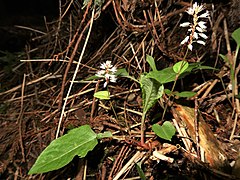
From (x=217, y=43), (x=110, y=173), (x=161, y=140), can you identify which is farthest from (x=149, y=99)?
(x=217, y=43)

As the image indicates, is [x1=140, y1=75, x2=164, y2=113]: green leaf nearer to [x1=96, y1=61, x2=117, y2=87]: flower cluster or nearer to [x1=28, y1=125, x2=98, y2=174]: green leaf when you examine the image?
[x1=96, y1=61, x2=117, y2=87]: flower cluster

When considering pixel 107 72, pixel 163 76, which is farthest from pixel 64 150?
pixel 163 76

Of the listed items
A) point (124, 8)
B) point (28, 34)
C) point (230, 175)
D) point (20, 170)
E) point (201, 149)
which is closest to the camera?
point (230, 175)

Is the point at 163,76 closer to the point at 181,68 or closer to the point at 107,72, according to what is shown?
the point at 181,68

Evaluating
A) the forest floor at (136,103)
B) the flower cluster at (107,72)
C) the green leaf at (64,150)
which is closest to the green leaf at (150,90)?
the forest floor at (136,103)

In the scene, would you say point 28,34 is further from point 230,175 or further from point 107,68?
point 230,175

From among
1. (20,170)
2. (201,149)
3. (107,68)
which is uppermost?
(107,68)

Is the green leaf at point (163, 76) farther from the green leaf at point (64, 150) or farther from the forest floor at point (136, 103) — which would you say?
the green leaf at point (64, 150)
